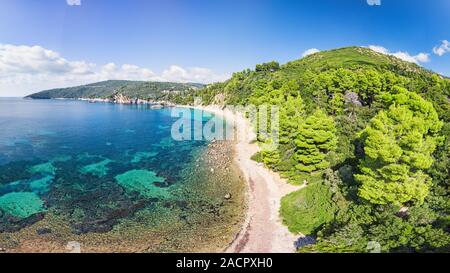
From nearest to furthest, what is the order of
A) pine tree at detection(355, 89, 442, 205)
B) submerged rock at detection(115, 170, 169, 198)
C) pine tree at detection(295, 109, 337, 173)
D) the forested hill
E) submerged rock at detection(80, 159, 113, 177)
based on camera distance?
the forested hill < pine tree at detection(355, 89, 442, 205) < pine tree at detection(295, 109, 337, 173) < submerged rock at detection(115, 170, 169, 198) < submerged rock at detection(80, 159, 113, 177)

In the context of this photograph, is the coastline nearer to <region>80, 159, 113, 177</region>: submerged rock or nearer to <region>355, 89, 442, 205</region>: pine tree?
<region>355, 89, 442, 205</region>: pine tree

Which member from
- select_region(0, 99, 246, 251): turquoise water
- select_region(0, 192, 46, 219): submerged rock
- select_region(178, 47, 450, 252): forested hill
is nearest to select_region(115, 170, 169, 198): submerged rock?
select_region(0, 99, 246, 251): turquoise water

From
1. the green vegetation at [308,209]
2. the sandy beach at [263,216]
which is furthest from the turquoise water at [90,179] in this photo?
the green vegetation at [308,209]

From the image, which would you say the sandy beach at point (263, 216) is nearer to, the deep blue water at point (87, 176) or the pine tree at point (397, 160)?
the pine tree at point (397, 160)

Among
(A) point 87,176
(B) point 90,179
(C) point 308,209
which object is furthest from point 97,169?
(C) point 308,209

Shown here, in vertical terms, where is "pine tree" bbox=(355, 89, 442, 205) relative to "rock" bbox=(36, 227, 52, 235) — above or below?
above

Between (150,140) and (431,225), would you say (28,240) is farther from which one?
(150,140)

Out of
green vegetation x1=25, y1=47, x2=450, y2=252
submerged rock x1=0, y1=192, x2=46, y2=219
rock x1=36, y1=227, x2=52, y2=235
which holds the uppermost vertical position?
green vegetation x1=25, y1=47, x2=450, y2=252

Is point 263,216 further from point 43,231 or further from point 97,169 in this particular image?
point 97,169
